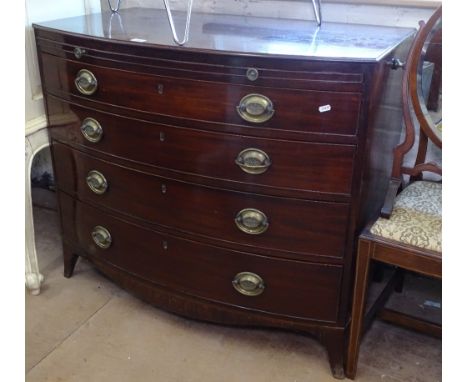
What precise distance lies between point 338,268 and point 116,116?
74 centimetres

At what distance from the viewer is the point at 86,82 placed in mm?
1593

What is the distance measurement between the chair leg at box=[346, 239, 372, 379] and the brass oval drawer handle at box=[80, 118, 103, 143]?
2.63ft

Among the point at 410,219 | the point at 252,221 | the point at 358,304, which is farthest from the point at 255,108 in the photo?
the point at 358,304

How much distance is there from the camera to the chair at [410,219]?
54.1 inches

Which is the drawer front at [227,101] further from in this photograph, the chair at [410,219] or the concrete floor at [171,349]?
the concrete floor at [171,349]

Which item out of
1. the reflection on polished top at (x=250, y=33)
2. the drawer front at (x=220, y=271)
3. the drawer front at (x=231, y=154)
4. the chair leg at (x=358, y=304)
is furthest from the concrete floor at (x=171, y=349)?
the reflection on polished top at (x=250, y=33)

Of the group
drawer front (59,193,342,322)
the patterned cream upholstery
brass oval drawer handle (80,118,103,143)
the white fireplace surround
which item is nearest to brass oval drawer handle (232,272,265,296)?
drawer front (59,193,342,322)

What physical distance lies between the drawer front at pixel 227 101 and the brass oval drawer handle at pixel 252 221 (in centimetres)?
24

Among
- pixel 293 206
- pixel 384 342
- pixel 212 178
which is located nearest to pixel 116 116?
pixel 212 178

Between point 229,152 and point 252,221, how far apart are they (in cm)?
19

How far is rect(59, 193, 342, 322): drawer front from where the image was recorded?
1.51 metres

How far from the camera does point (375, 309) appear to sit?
5.61ft

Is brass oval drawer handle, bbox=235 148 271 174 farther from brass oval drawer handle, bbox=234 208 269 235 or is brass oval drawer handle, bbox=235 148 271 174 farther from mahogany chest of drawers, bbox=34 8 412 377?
brass oval drawer handle, bbox=234 208 269 235

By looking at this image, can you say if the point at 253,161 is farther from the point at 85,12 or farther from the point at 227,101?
the point at 85,12
